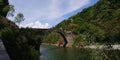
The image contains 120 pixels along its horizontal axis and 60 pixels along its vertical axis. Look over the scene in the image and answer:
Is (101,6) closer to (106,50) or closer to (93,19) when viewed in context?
(93,19)

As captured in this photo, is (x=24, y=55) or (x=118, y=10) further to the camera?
(x=118, y=10)

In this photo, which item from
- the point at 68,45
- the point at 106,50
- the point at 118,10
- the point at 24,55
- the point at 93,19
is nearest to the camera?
the point at 106,50

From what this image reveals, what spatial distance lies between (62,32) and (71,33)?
4.49m

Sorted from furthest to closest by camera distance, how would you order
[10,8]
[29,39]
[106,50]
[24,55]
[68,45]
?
1. [68,45]
2. [10,8]
3. [29,39]
4. [24,55]
5. [106,50]

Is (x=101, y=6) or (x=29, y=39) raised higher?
(x=101, y=6)

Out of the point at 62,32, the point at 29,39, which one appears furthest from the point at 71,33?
the point at 29,39

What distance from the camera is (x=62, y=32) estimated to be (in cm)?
11362

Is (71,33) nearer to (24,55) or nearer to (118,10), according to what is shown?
(118,10)

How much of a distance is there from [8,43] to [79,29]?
90526 millimetres

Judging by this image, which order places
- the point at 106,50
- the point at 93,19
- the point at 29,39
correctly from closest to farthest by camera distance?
the point at 106,50
the point at 29,39
the point at 93,19

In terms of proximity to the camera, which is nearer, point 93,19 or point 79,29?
point 79,29

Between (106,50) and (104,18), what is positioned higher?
(104,18)

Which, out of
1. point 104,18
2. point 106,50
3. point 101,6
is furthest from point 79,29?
point 106,50

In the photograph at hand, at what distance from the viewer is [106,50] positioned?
44.6 ft
